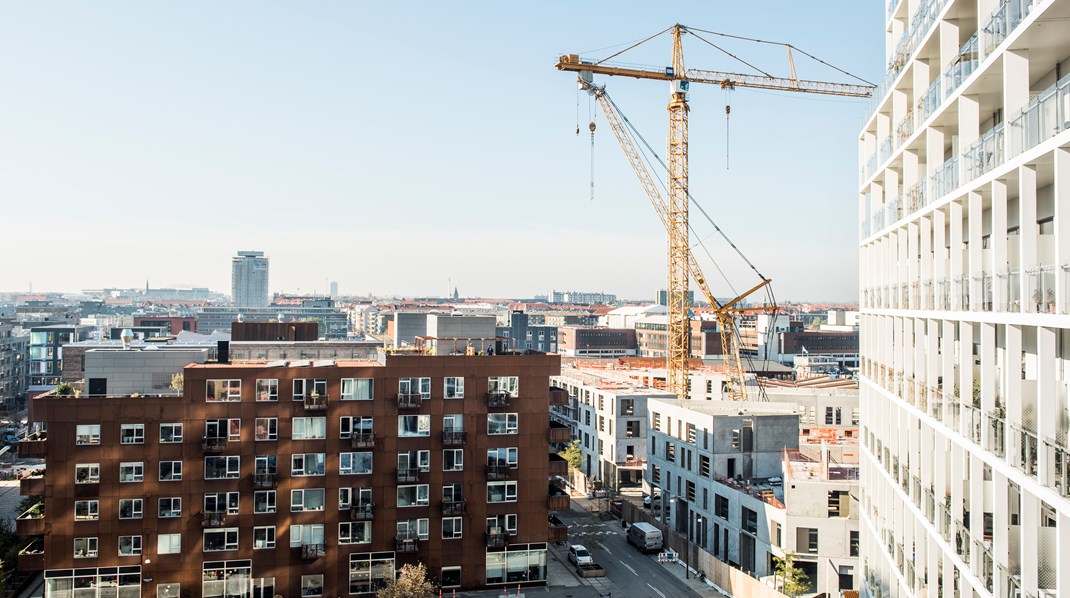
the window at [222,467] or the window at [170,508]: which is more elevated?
the window at [222,467]

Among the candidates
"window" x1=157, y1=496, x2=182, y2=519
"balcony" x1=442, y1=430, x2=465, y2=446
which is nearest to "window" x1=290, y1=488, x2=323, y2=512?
"window" x1=157, y1=496, x2=182, y2=519

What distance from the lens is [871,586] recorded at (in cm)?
3575

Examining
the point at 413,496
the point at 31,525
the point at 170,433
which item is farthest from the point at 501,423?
the point at 31,525

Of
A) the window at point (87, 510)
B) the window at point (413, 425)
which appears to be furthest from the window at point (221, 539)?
the window at point (413, 425)

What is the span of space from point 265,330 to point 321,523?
23304mm

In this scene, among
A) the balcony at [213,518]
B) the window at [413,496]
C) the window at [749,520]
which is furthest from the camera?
the window at [749,520]

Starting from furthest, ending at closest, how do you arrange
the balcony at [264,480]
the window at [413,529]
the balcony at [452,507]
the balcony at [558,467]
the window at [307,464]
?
1. the balcony at [558,467]
2. the balcony at [452,507]
3. the window at [413,529]
4. the window at [307,464]
5. the balcony at [264,480]

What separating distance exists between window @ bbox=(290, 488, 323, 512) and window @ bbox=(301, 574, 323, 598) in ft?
13.7

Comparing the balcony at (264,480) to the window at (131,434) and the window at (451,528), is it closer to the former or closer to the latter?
the window at (131,434)

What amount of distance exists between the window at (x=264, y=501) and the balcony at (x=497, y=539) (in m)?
13.6

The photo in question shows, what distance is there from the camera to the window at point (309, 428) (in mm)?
54188

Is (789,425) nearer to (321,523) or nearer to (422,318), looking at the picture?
(321,523)

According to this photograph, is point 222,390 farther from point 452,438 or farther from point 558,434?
point 558,434

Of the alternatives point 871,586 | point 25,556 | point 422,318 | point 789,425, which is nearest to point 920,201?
point 871,586
